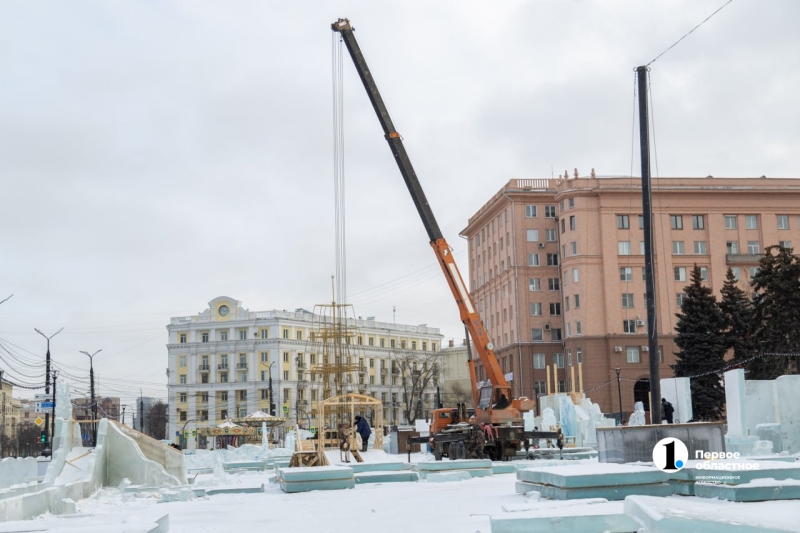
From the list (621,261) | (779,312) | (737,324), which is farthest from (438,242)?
(621,261)

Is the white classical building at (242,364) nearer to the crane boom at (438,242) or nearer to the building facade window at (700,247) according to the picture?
the building facade window at (700,247)

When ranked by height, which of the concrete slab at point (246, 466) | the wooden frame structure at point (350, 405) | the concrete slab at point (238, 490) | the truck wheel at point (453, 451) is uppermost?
the wooden frame structure at point (350, 405)

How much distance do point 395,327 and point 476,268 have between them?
34944 mm

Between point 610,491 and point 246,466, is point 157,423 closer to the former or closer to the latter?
point 246,466

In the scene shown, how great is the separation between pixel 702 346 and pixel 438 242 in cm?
2809

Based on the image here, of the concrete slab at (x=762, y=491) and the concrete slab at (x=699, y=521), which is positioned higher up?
the concrete slab at (x=699, y=521)

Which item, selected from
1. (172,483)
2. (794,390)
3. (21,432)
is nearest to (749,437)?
(794,390)

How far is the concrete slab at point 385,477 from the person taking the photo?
54.4 feet

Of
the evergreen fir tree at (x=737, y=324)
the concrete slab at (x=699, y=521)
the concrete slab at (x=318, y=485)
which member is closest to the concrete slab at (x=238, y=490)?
the concrete slab at (x=318, y=485)

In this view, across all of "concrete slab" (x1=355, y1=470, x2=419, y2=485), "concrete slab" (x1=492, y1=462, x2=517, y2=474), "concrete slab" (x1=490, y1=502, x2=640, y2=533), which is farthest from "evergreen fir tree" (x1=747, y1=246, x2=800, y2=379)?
"concrete slab" (x1=490, y1=502, x2=640, y2=533)

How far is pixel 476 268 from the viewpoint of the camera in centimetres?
8181

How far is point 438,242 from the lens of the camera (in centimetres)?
2862

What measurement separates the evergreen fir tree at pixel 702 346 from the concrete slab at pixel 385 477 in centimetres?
3585

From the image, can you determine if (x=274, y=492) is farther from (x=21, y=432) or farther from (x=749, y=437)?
(x=21, y=432)
